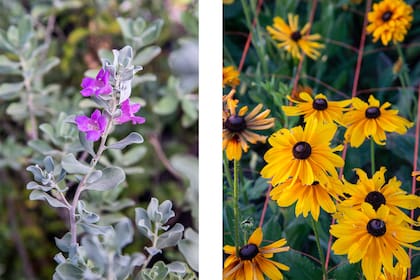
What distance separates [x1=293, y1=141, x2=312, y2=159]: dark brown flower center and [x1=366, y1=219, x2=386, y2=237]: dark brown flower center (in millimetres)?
107

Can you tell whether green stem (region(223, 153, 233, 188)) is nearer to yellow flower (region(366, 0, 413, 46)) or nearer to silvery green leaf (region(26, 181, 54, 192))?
silvery green leaf (region(26, 181, 54, 192))

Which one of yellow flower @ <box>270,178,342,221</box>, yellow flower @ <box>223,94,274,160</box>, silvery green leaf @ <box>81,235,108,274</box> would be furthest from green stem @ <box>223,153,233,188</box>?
silvery green leaf @ <box>81,235,108,274</box>

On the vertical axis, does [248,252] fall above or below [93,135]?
below

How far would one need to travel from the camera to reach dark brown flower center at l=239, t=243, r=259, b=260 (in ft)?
2.49

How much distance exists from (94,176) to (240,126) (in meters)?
0.23

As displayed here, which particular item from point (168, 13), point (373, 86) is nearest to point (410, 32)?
point (373, 86)

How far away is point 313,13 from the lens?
120 centimetres

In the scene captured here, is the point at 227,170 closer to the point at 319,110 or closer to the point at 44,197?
the point at 319,110

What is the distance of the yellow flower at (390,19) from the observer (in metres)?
1.02

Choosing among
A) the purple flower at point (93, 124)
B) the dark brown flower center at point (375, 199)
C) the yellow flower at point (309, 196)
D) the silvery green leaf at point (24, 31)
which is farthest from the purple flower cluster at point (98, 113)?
the silvery green leaf at point (24, 31)

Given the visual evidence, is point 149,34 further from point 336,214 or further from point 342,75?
point 336,214

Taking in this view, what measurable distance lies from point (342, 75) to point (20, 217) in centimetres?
87

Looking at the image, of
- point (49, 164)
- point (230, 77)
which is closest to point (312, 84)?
point (230, 77)

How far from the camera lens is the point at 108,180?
684 millimetres
